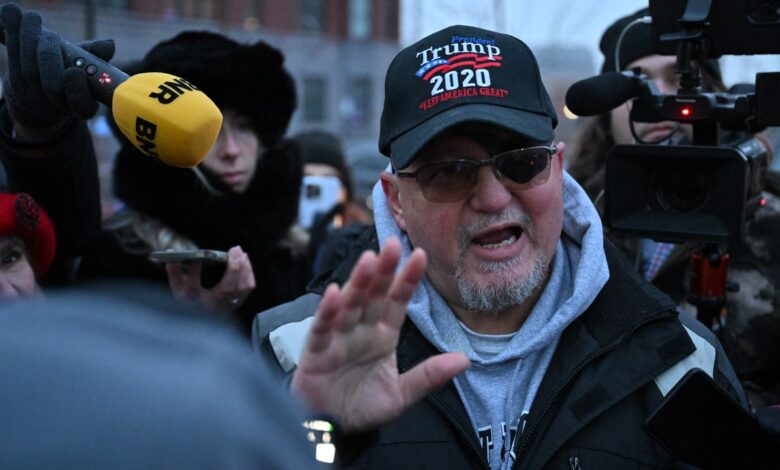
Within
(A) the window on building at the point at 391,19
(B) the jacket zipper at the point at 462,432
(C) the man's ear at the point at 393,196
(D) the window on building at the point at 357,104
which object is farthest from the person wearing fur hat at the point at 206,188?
(A) the window on building at the point at 391,19

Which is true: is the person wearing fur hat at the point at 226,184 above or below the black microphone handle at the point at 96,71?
below

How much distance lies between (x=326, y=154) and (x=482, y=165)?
3823 mm

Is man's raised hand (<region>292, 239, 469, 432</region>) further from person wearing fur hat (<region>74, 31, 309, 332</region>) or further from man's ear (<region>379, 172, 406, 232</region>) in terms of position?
person wearing fur hat (<region>74, 31, 309, 332</region>)

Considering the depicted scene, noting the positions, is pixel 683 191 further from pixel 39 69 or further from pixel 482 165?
pixel 39 69

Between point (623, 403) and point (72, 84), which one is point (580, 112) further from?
point (72, 84)

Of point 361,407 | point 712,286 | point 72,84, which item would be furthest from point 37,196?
point 712,286

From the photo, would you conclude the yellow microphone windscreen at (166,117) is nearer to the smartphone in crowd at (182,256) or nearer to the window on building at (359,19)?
the smartphone in crowd at (182,256)

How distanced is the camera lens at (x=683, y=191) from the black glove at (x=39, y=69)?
1387 mm

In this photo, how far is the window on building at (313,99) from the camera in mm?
32250

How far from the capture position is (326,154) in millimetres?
5824

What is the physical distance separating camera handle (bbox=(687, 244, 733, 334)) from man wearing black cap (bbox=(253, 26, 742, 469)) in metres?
0.32

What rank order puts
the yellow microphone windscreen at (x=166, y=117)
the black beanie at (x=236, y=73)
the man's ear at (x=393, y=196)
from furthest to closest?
1. the black beanie at (x=236, y=73)
2. the man's ear at (x=393, y=196)
3. the yellow microphone windscreen at (x=166, y=117)

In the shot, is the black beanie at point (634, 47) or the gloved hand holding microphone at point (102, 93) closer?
the gloved hand holding microphone at point (102, 93)

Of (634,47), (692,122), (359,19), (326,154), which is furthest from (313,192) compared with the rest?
(359,19)
